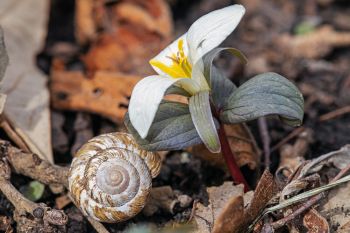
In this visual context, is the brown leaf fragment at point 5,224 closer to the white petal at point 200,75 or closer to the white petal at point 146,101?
the white petal at point 146,101

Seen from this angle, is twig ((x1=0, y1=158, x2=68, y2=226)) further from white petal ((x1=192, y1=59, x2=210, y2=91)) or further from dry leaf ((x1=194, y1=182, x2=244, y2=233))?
white petal ((x1=192, y1=59, x2=210, y2=91))

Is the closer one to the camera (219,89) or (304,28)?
(219,89)

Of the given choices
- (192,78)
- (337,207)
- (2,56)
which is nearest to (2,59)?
(2,56)

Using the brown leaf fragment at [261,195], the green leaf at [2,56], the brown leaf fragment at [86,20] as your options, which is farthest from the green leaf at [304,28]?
the green leaf at [2,56]

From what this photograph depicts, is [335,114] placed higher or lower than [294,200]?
lower

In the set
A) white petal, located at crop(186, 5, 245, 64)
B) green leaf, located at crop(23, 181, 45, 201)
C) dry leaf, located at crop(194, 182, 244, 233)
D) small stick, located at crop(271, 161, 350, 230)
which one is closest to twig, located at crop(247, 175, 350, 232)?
small stick, located at crop(271, 161, 350, 230)

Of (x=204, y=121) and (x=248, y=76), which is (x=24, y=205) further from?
(x=248, y=76)

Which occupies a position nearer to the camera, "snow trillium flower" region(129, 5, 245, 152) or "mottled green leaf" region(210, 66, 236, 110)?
"snow trillium flower" region(129, 5, 245, 152)
